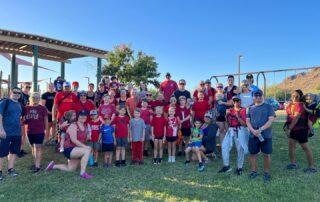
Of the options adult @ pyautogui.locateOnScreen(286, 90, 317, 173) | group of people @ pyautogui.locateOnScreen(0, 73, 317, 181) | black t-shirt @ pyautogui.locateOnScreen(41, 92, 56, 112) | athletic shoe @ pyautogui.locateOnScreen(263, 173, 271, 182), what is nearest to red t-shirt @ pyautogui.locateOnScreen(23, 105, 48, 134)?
group of people @ pyautogui.locateOnScreen(0, 73, 317, 181)

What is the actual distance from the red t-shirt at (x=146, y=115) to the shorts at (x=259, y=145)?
9.36 ft

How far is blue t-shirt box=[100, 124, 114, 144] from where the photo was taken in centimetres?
644

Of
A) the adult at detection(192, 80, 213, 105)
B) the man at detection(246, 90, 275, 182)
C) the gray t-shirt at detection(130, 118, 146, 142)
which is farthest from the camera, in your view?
the adult at detection(192, 80, 213, 105)

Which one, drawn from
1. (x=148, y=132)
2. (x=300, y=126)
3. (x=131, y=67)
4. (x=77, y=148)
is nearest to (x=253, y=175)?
(x=300, y=126)

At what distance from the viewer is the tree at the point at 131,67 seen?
75.1 ft

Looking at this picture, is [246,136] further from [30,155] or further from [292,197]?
[30,155]

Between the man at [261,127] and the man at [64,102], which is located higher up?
the man at [64,102]

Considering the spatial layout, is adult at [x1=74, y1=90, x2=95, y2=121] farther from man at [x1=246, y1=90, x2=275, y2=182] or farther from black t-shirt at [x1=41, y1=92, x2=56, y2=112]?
man at [x1=246, y1=90, x2=275, y2=182]

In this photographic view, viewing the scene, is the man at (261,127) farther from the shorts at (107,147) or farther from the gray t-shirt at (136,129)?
the shorts at (107,147)

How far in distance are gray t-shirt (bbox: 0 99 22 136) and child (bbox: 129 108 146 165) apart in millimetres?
2585

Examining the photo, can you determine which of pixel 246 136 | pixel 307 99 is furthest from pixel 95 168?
pixel 307 99

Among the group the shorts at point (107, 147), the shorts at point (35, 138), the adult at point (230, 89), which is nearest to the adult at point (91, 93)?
the shorts at point (107, 147)

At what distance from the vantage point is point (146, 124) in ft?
24.2

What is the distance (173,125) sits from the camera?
23.0 feet
